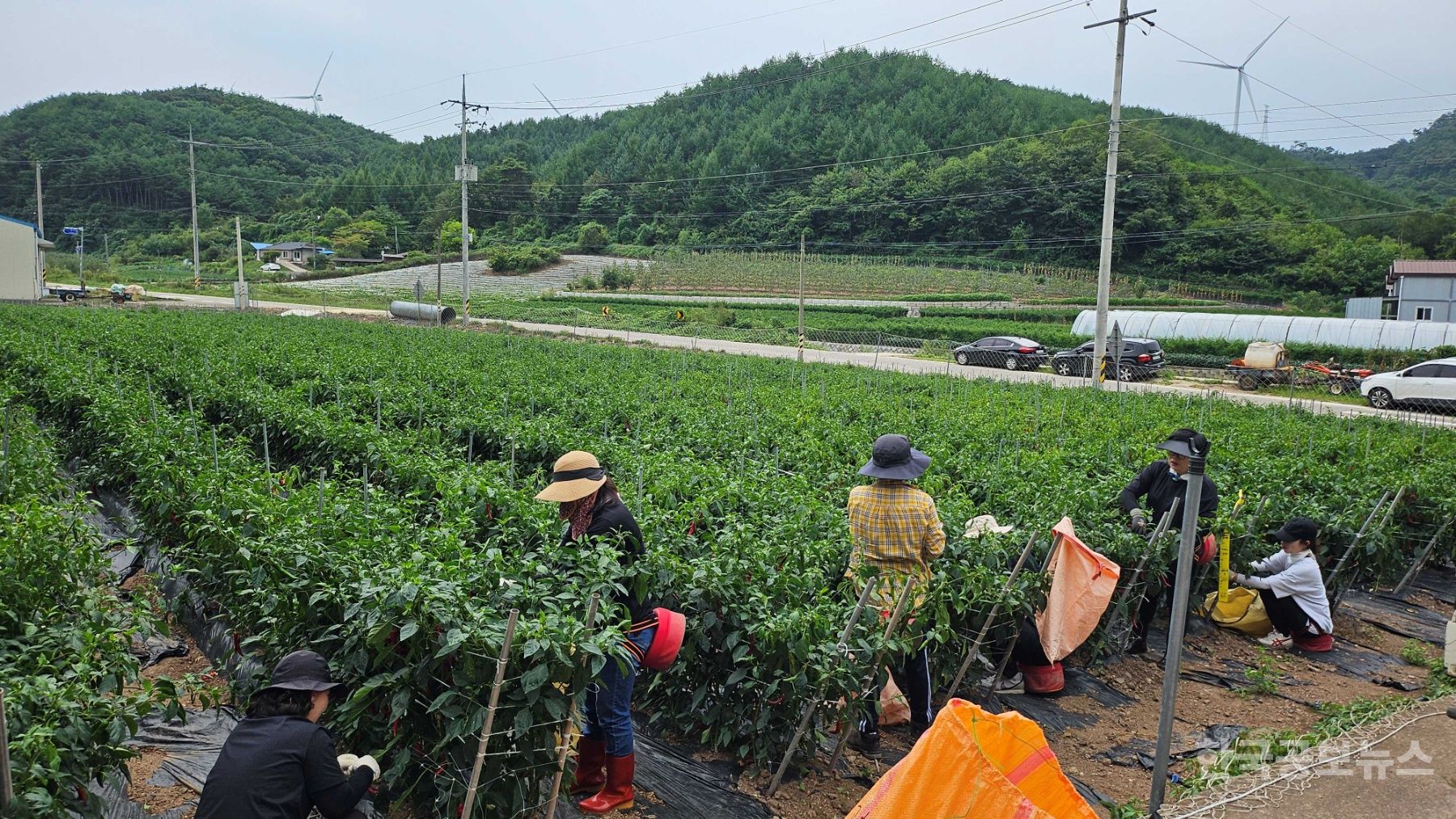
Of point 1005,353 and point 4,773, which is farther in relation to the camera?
point 1005,353

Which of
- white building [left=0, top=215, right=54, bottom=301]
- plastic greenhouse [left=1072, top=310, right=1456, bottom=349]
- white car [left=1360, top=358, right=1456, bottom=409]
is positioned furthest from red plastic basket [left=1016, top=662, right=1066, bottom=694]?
white building [left=0, top=215, right=54, bottom=301]

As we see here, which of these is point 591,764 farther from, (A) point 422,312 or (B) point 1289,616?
(A) point 422,312

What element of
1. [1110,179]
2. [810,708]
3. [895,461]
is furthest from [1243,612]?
[1110,179]

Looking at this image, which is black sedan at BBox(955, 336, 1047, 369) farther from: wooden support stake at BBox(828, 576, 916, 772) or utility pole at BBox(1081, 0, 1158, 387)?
wooden support stake at BBox(828, 576, 916, 772)

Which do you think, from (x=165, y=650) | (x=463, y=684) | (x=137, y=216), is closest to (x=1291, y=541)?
(x=463, y=684)

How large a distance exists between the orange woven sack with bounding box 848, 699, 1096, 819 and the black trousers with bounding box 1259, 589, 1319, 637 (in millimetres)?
5468

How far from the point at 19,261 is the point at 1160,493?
5668 centimetres

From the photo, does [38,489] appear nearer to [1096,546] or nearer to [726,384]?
[1096,546]

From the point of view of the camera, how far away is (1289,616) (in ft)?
24.5

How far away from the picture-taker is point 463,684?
3984 mm

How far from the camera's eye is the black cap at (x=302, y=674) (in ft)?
11.7

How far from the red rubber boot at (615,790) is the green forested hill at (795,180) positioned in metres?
75.3

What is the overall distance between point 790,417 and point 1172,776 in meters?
7.87

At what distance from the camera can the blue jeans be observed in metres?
4.55
